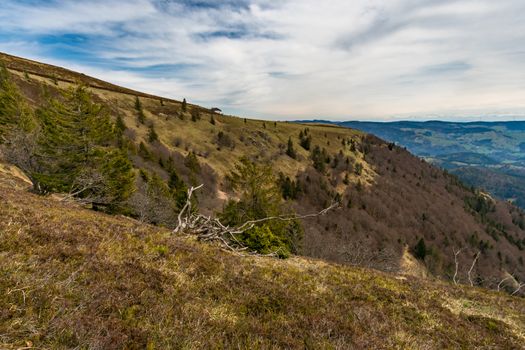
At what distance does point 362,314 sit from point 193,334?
472 cm

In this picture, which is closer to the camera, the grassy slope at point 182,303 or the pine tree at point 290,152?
the grassy slope at point 182,303

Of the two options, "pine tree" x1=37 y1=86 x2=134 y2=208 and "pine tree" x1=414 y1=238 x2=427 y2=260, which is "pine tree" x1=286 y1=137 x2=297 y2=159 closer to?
"pine tree" x1=414 y1=238 x2=427 y2=260

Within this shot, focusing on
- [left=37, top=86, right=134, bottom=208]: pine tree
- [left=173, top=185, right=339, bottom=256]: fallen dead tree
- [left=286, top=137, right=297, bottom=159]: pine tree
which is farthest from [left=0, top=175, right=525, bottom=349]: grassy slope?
[left=286, top=137, right=297, bottom=159]: pine tree

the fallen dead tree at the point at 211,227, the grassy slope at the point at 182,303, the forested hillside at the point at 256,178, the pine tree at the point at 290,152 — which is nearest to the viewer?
the grassy slope at the point at 182,303

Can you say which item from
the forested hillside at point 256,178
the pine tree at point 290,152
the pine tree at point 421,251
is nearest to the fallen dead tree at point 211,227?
the forested hillside at point 256,178

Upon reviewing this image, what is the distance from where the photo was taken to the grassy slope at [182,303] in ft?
16.0

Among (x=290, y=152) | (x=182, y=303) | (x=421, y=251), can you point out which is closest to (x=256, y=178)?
(x=182, y=303)

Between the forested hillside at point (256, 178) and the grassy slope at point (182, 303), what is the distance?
641 cm

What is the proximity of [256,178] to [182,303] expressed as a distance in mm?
27411

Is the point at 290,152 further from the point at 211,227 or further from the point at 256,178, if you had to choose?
the point at 211,227

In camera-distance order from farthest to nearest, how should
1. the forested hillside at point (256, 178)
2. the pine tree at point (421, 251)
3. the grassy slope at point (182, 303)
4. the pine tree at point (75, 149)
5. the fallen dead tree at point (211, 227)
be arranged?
the pine tree at point (421, 251) → the forested hillside at point (256, 178) → the pine tree at point (75, 149) → the fallen dead tree at point (211, 227) → the grassy slope at point (182, 303)

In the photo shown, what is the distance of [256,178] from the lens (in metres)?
33.8

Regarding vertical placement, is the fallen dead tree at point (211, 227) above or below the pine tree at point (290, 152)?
above

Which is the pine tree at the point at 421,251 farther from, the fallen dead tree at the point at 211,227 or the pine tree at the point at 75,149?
the fallen dead tree at the point at 211,227
